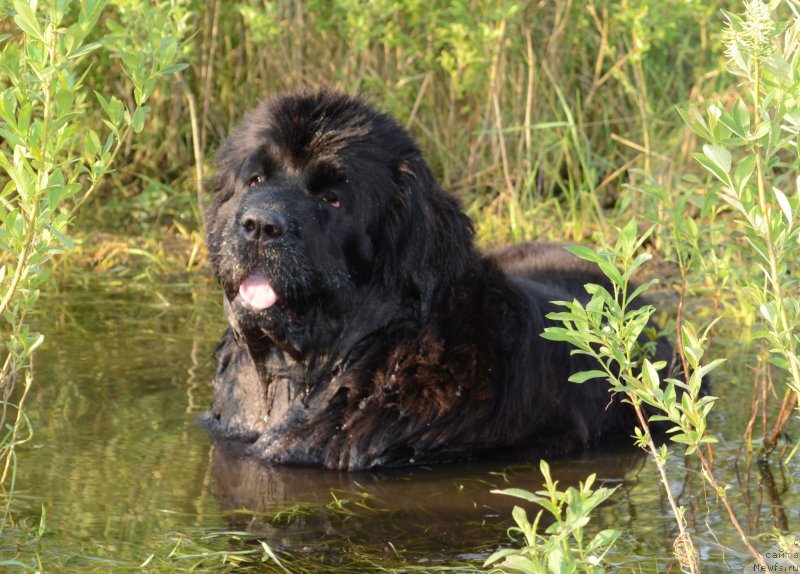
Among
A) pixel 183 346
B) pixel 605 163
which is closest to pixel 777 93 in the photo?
pixel 183 346

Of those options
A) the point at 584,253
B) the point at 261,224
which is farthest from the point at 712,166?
the point at 261,224

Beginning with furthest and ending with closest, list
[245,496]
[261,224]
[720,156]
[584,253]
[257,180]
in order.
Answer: [257,180] → [261,224] → [245,496] → [584,253] → [720,156]

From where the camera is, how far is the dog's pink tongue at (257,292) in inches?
183

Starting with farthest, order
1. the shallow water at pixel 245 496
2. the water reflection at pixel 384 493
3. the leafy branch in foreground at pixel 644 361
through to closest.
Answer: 1. the water reflection at pixel 384 493
2. the shallow water at pixel 245 496
3. the leafy branch in foreground at pixel 644 361

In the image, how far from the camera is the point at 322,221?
4.69m

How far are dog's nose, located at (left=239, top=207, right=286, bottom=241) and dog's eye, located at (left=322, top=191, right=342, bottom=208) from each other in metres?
0.27

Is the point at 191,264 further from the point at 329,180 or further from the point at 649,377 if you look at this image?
the point at 649,377

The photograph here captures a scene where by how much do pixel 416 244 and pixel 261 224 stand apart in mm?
674

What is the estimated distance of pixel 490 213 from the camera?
27.9 feet

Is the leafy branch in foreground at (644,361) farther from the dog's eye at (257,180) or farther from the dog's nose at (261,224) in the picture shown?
the dog's eye at (257,180)

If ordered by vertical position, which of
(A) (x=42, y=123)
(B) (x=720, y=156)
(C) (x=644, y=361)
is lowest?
(C) (x=644, y=361)

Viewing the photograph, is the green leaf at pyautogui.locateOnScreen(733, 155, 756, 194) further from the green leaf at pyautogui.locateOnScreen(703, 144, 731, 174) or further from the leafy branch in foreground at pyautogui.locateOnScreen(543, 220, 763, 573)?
the leafy branch in foreground at pyautogui.locateOnScreen(543, 220, 763, 573)

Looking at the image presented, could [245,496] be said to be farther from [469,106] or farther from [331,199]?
[469,106]

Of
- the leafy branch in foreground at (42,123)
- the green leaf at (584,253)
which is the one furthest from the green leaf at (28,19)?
the green leaf at (584,253)
